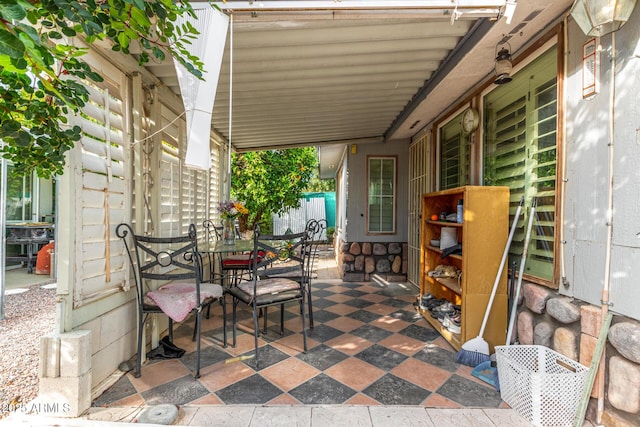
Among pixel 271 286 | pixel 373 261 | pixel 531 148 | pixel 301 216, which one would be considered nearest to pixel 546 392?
pixel 531 148

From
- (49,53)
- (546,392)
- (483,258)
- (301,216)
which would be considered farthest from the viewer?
(301,216)

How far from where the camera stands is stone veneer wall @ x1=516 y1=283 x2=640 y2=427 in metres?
1.42

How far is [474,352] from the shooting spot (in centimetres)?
222

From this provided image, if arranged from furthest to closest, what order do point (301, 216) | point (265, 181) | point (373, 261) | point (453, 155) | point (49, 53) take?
point (301, 216), point (265, 181), point (373, 261), point (453, 155), point (49, 53)

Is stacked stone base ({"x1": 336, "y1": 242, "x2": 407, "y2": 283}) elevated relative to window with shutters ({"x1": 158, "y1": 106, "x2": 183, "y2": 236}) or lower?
lower

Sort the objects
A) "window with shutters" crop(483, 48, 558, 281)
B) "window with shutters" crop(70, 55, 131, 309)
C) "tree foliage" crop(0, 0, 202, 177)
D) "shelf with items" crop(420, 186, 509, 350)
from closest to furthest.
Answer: "tree foliage" crop(0, 0, 202, 177) < "window with shutters" crop(70, 55, 131, 309) < "window with shutters" crop(483, 48, 558, 281) < "shelf with items" crop(420, 186, 509, 350)

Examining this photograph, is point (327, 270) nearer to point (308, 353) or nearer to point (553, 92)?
point (308, 353)

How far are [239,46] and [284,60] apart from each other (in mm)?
362

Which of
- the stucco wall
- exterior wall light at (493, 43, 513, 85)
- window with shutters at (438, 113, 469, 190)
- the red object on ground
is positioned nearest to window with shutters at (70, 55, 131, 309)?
exterior wall light at (493, 43, 513, 85)

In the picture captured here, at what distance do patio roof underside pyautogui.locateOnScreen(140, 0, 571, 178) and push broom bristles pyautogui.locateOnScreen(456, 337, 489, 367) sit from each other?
6.99ft

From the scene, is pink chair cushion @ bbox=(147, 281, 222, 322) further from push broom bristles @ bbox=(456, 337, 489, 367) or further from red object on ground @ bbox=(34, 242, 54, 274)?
red object on ground @ bbox=(34, 242, 54, 274)

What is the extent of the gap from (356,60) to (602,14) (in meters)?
1.48

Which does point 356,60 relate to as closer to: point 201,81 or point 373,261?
point 201,81

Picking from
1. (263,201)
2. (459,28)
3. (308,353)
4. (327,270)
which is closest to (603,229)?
(459,28)
